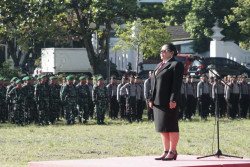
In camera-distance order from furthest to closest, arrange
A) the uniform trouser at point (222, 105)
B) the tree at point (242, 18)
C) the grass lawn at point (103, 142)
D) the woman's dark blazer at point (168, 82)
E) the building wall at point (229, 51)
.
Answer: the building wall at point (229, 51)
the tree at point (242, 18)
the uniform trouser at point (222, 105)
the grass lawn at point (103, 142)
the woman's dark blazer at point (168, 82)

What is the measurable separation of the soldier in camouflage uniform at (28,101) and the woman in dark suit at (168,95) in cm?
1488

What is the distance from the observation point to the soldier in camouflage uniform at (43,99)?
25734mm

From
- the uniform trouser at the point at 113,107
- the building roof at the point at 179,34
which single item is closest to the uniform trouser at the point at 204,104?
the uniform trouser at the point at 113,107

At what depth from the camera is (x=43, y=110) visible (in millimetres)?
26000

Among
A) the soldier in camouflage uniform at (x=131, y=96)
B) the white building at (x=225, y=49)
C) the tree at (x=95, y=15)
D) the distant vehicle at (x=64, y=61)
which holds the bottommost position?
the soldier in camouflage uniform at (x=131, y=96)

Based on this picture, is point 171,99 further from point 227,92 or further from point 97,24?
point 97,24

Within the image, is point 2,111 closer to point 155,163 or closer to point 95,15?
point 95,15

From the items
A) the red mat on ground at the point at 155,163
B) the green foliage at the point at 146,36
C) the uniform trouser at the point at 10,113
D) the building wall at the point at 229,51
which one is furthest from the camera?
the building wall at the point at 229,51

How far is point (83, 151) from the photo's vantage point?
16078 millimetres

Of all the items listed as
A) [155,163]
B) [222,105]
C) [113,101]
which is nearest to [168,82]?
[155,163]

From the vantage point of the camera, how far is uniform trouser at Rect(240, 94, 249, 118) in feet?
100.0

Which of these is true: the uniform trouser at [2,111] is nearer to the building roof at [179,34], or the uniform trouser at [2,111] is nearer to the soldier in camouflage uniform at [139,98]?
the soldier in camouflage uniform at [139,98]

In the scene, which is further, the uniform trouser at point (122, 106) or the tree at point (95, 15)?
the tree at point (95, 15)

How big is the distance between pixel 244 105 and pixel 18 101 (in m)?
10.6
